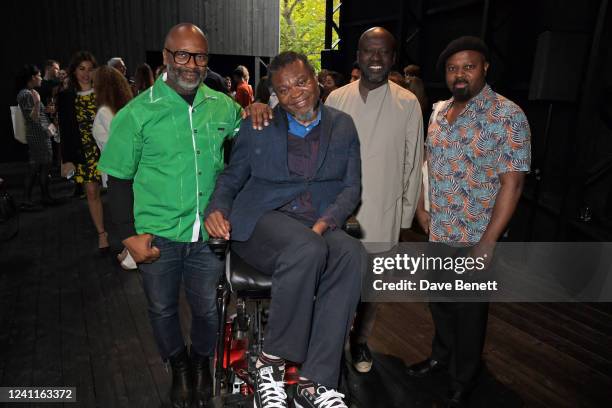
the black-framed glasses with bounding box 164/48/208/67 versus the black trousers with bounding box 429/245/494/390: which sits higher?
the black-framed glasses with bounding box 164/48/208/67

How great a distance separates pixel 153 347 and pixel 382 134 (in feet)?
7.19

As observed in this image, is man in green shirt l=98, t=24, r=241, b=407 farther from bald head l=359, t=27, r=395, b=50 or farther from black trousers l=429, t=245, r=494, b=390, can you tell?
black trousers l=429, t=245, r=494, b=390

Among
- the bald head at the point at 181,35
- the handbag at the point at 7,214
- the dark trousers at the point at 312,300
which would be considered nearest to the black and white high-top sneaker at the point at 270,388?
the dark trousers at the point at 312,300

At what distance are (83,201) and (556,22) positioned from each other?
272 inches

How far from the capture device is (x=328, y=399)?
1884 mm

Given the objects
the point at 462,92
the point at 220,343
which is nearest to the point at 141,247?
the point at 220,343

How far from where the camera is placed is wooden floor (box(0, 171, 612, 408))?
2.67 meters

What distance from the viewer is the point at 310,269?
73.6 inches

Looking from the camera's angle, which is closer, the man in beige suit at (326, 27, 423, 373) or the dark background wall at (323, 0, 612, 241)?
the man in beige suit at (326, 27, 423, 373)

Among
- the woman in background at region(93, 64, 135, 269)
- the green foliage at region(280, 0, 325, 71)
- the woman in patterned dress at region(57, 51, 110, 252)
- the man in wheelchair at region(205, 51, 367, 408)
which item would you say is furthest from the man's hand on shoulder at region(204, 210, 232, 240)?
the green foliage at region(280, 0, 325, 71)

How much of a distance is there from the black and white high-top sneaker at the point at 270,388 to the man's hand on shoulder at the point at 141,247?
797mm

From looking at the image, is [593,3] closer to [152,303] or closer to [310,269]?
[310,269]

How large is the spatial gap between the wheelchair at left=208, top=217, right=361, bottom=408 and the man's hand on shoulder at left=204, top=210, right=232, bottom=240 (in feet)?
0.15

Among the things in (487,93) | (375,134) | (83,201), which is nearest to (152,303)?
(375,134)
